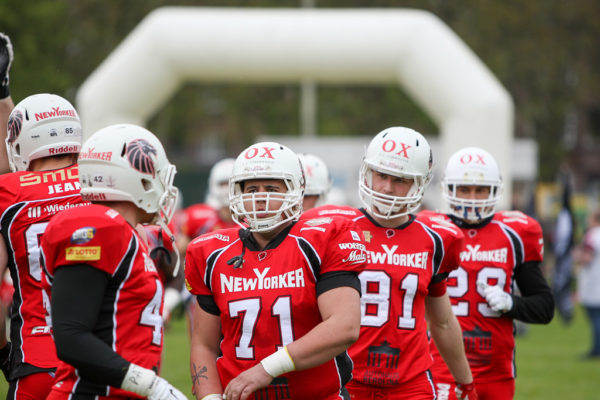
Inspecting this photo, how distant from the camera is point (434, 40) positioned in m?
12.3

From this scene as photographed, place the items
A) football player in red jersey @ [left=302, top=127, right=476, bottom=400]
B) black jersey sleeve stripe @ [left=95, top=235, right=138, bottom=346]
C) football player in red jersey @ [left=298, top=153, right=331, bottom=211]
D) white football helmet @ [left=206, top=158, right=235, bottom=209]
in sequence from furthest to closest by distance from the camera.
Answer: white football helmet @ [left=206, top=158, right=235, bottom=209] < football player in red jersey @ [left=298, top=153, right=331, bottom=211] < football player in red jersey @ [left=302, top=127, right=476, bottom=400] < black jersey sleeve stripe @ [left=95, top=235, right=138, bottom=346]

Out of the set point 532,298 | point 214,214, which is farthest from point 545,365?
point 532,298

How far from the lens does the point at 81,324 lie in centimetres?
292

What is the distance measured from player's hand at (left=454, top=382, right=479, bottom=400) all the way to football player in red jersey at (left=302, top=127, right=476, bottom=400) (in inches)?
8.1

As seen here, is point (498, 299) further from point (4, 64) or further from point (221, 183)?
point (221, 183)

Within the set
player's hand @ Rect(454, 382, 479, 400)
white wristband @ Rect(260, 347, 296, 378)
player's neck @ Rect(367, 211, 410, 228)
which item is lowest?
player's hand @ Rect(454, 382, 479, 400)

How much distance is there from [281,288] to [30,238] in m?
1.16

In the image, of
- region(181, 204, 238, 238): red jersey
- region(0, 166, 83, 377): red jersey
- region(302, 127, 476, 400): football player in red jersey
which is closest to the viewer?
region(0, 166, 83, 377): red jersey

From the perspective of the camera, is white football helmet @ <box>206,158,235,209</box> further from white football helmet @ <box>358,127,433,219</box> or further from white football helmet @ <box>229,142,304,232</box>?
white football helmet @ <box>229,142,304,232</box>

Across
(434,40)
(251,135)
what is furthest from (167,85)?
(251,135)

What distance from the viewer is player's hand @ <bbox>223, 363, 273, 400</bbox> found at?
127 inches

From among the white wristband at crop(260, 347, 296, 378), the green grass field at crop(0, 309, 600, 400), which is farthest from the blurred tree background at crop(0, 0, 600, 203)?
the white wristband at crop(260, 347, 296, 378)

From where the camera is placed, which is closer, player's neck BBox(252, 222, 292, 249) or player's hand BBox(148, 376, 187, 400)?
player's hand BBox(148, 376, 187, 400)

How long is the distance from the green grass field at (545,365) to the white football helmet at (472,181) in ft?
13.6
